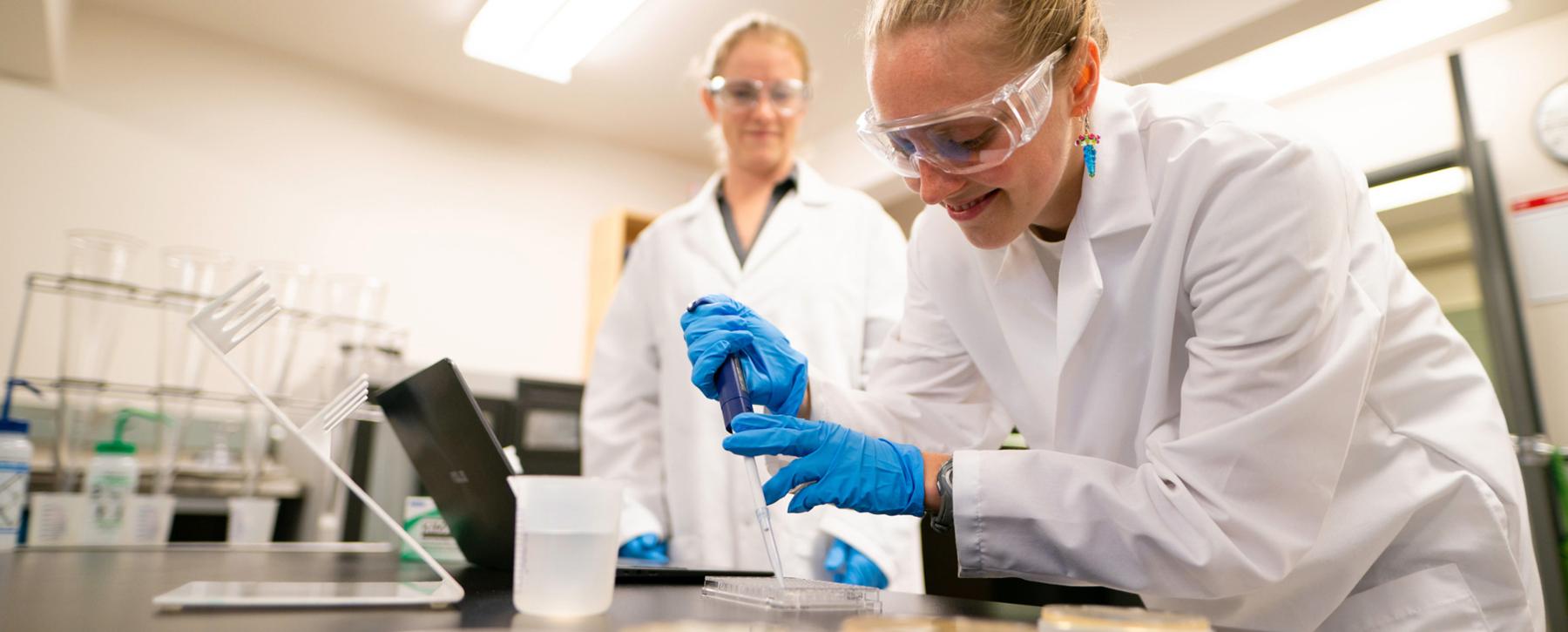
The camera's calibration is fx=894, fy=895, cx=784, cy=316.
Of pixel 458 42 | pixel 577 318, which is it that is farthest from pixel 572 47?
pixel 577 318

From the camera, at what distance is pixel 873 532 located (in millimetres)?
1469

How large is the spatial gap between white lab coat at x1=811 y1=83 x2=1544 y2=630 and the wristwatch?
0.07ft

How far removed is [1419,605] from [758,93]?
134 centimetres

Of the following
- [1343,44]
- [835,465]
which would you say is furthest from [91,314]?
[1343,44]

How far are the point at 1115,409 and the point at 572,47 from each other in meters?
2.67

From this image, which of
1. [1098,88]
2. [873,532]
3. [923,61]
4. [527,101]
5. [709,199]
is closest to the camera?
[923,61]

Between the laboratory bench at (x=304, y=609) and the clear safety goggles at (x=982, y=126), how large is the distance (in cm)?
44

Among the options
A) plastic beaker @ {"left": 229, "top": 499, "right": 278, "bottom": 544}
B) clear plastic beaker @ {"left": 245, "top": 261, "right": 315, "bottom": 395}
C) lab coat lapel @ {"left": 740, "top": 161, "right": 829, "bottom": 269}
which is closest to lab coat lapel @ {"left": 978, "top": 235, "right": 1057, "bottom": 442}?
lab coat lapel @ {"left": 740, "top": 161, "right": 829, "bottom": 269}

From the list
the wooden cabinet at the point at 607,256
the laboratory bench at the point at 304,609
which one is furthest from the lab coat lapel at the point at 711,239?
the wooden cabinet at the point at 607,256

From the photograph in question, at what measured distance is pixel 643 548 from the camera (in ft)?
4.87

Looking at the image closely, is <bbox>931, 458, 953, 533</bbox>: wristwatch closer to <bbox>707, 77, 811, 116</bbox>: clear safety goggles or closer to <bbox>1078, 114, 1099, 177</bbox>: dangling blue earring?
<bbox>1078, 114, 1099, 177</bbox>: dangling blue earring

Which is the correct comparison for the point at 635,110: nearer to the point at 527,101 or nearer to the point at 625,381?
the point at 527,101

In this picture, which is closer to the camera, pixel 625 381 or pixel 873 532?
pixel 873 532

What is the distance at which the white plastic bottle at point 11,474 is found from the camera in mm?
1226
